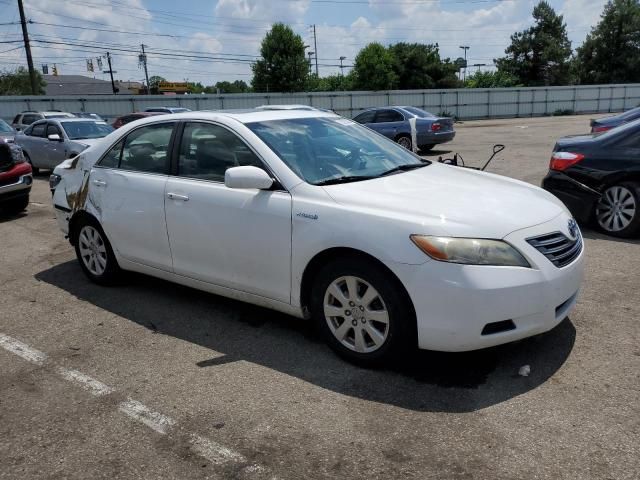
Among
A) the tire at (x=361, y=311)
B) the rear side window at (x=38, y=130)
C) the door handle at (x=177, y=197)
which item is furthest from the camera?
the rear side window at (x=38, y=130)

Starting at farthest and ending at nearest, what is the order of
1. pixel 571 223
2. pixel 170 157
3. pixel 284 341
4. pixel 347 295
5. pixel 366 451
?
pixel 170 157, pixel 284 341, pixel 571 223, pixel 347 295, pixel 366 451

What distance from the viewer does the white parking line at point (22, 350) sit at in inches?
156

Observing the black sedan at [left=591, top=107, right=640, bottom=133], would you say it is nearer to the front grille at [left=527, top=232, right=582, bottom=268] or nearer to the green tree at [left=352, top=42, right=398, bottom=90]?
the front grille at [left=527, top=232, right=582, bottom=268]

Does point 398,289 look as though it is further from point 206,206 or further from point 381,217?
point 206,206

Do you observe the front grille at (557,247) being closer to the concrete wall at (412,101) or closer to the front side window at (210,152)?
the front side window at (210,152)

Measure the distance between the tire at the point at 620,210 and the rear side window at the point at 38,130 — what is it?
43.2 ft

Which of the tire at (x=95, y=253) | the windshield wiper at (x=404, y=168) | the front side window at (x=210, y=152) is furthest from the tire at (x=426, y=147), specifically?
the front side window at (x=210, y=152)

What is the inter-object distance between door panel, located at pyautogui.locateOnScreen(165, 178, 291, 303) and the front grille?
1.55 meters

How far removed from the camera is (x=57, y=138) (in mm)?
12984

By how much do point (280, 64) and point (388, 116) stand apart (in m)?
38.1

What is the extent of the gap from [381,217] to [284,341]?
4.28 feet

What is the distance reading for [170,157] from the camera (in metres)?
4.53

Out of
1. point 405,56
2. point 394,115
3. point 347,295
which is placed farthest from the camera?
point 405,56

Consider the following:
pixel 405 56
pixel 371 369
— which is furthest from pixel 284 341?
pixel 405 56
